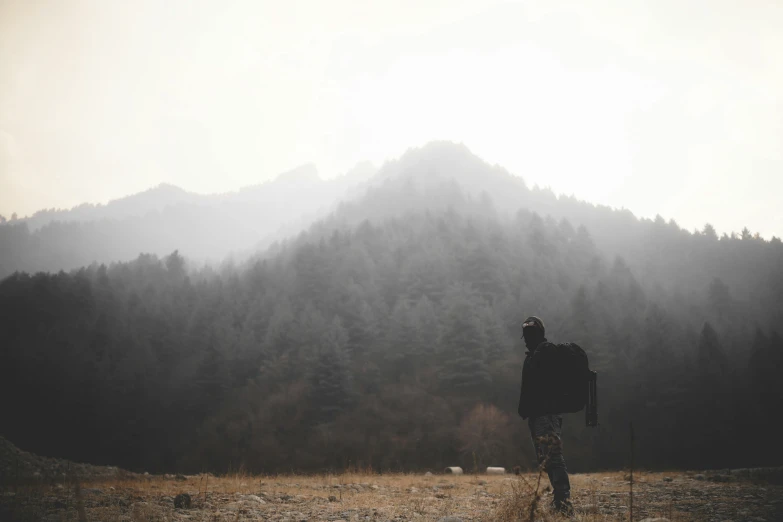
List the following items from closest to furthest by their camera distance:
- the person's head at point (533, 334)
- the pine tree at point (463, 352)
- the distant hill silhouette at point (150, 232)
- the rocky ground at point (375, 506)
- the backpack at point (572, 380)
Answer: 1. the rocky ground at point (375, 506)
2. the backpack at point (572, 380)
3. the person's head at point (533, 334)
4. the pine tree at point (463, 352)
5. the distant hill silhouette at point (150, 232)

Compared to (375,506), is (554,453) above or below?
above

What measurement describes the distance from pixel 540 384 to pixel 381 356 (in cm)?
5675

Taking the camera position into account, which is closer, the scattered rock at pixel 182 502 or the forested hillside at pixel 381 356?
the scattered rock at pixel 182 502

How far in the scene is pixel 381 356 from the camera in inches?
2397

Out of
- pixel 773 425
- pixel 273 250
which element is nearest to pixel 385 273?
pixel 273 250

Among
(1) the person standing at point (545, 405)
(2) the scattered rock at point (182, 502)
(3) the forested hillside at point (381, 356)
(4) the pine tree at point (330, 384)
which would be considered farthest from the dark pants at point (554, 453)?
(4) the pine tree at point (330, 384)

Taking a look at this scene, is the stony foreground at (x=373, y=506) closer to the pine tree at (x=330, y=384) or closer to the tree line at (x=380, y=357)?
the tree line at (x=380, y=357)

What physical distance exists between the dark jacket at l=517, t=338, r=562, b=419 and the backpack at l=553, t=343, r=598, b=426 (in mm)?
80

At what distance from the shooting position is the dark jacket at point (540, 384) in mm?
5629

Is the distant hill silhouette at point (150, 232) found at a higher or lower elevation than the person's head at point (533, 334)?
higher

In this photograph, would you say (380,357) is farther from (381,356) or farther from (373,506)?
(373,506)

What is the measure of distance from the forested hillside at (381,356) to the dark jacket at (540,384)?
34.6 meters

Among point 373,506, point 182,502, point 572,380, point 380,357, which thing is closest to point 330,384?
point 380,357

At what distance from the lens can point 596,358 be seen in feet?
164
